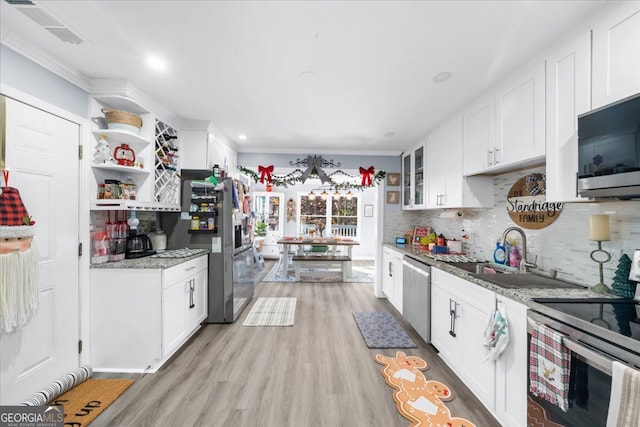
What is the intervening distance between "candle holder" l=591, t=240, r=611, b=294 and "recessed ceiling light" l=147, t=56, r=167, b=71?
315 centimetres

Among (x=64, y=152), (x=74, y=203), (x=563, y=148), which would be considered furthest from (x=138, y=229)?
(x=563, y=148)

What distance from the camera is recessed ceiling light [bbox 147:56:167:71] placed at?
6.00 ft

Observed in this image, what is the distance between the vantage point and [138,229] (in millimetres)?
2734

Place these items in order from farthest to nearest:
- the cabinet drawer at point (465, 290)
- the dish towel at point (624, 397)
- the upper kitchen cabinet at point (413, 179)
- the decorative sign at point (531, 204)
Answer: the upper kitchen cabinet at point (413, 179), the decorative sign at point (531, 204), the cabinet drawer at point (465, 290), the dish towel at point (624, 397)

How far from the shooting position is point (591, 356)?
3.49 ft

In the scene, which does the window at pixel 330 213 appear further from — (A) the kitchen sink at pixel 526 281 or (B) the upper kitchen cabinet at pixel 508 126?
(A) the kitchen sink at pixel 526 281

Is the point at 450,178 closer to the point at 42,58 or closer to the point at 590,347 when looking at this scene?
the point at 590,347

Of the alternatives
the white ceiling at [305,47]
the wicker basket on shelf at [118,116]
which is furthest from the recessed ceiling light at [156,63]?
the wicker basket on shelf at [118,116]

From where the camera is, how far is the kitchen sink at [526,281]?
166 cm

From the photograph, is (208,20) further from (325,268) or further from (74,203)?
(325,268)

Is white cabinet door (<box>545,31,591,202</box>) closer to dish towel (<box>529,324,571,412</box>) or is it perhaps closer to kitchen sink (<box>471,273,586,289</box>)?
kitchen sink (<box>471,273,586,289</box>)

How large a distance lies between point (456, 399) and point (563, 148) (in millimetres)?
1877

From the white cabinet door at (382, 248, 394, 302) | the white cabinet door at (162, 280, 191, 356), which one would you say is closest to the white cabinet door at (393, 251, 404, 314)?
the white cabinet door at (382, 248, 394, 302)

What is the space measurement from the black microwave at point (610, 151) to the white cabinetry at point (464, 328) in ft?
2.78
